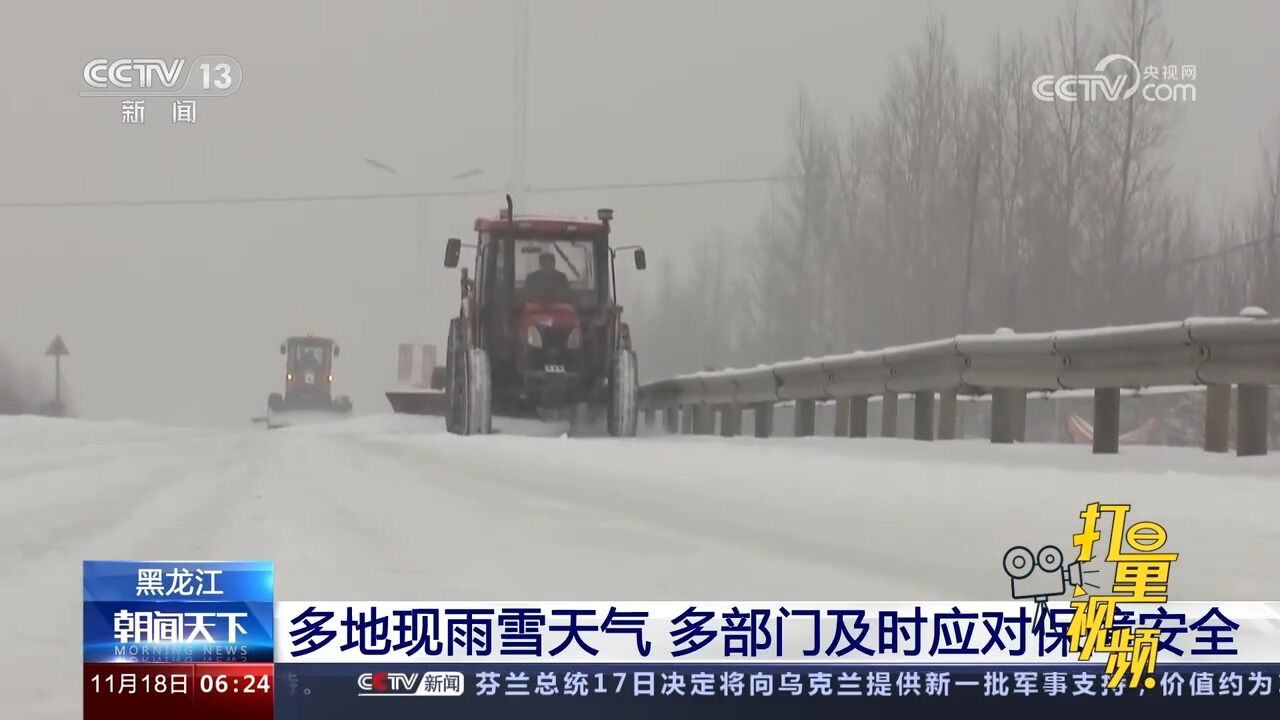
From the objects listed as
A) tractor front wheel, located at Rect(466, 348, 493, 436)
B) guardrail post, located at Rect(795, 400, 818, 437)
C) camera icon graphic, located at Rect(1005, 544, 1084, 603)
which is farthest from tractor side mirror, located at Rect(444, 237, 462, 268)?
camera icon graphic, located at Rect(1005, 544, 1084, 603)

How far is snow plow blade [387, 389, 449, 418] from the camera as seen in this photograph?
2084 centimetres

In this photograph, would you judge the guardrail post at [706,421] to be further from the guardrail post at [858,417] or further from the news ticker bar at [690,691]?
the news ticker bar at [690,691]

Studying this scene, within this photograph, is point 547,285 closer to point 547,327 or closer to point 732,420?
point 547,327

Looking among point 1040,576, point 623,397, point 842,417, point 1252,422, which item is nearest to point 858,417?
point 842,417

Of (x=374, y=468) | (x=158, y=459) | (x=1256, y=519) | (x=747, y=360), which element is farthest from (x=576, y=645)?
(x=747, y=360)

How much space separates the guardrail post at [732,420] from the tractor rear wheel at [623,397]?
2930mm

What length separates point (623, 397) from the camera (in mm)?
16312

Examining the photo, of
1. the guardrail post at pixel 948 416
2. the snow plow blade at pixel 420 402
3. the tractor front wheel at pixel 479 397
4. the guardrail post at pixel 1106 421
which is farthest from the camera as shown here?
the snow plow blade at pixel 420 402

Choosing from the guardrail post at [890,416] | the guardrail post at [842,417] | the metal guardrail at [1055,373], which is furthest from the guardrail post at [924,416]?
the guardrail post at [842,417]

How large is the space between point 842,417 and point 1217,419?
20.9 feet

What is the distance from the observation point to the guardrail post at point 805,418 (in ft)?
55.0

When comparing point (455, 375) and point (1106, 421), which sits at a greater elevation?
point (1106, 421)

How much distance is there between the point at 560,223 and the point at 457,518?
488 inches
